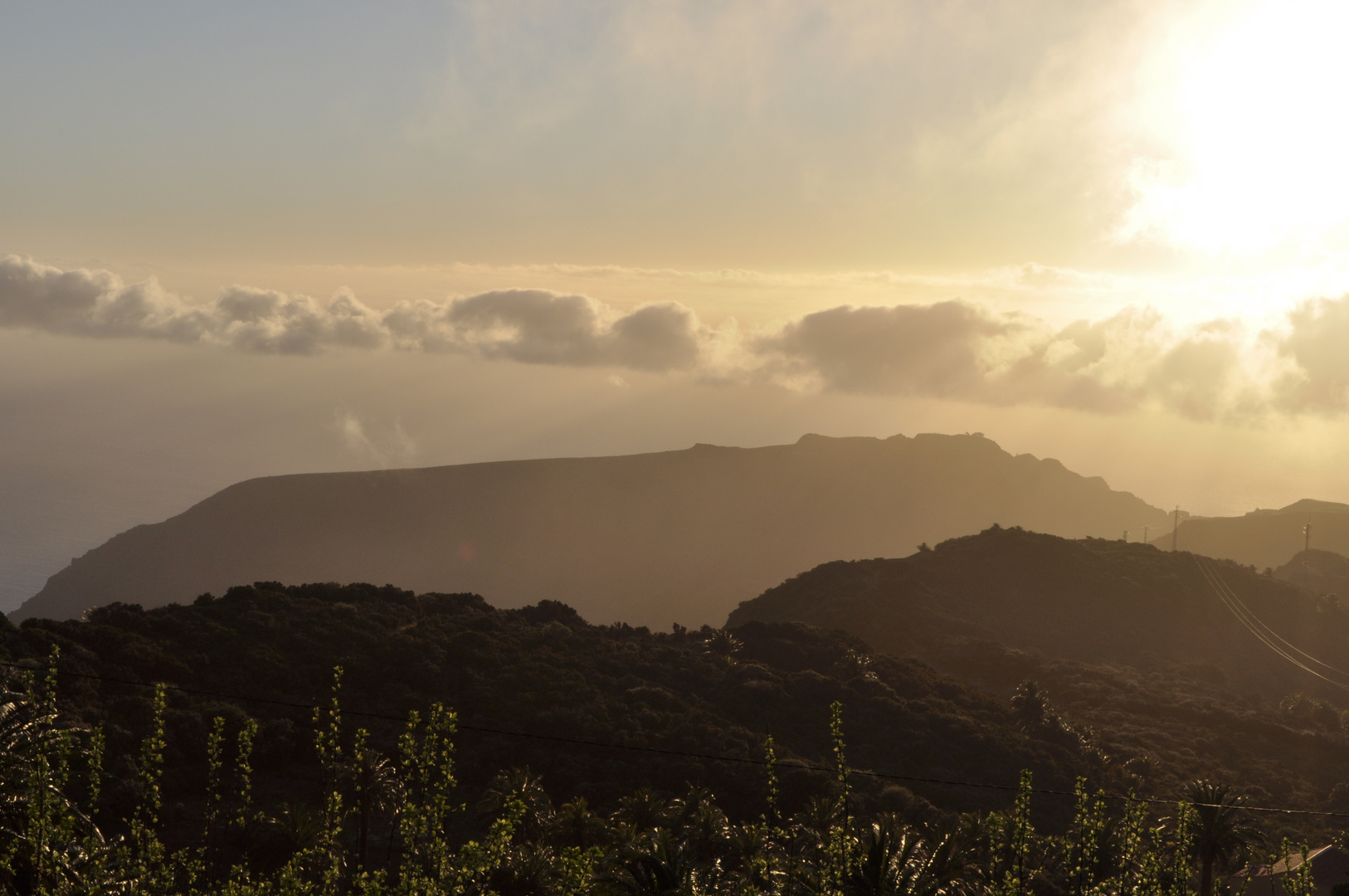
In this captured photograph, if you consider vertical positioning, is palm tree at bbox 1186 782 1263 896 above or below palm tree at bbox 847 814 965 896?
below

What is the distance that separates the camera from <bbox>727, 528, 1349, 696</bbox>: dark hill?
438 feet

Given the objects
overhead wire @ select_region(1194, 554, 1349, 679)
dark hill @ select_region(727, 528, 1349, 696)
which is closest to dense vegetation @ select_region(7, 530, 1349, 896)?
dark hill @ select_region(727, 528, 1349, 696)

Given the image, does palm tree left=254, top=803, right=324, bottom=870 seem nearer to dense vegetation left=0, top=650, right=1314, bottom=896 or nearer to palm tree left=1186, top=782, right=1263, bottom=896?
dense vegetation left=0, top=650, right=1314, bottom=896

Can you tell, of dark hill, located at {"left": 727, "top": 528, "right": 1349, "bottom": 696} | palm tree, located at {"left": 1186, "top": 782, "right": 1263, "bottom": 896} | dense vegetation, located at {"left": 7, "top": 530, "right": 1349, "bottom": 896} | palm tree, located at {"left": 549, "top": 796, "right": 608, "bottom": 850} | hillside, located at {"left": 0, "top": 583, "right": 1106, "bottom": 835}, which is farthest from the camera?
dark hill, located at {"left": 727, "top": 528, "right": 1349, "bottom": 696}

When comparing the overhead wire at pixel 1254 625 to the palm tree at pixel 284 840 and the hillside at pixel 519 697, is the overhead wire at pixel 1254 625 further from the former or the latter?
the palm tree at pixel 284 840

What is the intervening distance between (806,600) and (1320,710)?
68.5 m

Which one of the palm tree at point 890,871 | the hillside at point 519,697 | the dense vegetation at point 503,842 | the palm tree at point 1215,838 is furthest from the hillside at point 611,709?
the palm tree at point 890,871

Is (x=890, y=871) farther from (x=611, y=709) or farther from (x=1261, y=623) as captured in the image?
(x=1261, y=623)

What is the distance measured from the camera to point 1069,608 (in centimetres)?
14725

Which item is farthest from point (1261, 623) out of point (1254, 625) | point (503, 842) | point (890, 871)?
point (503, 842)

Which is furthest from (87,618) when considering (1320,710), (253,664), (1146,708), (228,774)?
(1320,710)

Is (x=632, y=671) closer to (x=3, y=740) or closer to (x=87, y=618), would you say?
(x=87, y=618)

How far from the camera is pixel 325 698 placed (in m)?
57.6

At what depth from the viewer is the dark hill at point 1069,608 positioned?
133 metres
